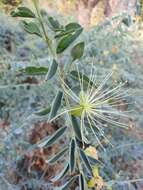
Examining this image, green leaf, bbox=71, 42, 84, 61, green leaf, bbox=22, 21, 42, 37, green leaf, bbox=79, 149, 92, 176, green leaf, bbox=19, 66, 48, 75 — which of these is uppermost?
green leaf, bbox=22, 21, 42, 37

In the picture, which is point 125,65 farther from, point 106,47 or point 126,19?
point 126,19

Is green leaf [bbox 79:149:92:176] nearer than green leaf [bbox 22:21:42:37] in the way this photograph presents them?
No

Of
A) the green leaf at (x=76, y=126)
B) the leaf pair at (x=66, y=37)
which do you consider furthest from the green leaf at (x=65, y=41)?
the green leaf at (x=76, y=126)

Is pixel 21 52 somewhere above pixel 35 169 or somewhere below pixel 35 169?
above

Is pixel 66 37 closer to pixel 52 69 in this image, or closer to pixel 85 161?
pixel 52 69

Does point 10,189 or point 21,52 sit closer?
point 10,189

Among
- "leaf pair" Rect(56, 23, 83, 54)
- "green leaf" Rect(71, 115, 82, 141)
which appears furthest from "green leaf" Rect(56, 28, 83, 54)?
"green leaf" Rect(71, 115, 82, 141)

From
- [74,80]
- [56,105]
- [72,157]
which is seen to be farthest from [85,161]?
[74,80]

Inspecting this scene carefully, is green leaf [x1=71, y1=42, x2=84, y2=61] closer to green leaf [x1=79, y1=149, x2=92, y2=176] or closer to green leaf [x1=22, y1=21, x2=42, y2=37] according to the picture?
green leaf [x1=22, y1=21, x2=42, y2=37]

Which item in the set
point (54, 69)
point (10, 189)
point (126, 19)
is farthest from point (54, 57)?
point (126, 19)

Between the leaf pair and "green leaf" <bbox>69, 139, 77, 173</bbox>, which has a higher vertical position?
the leaf pair

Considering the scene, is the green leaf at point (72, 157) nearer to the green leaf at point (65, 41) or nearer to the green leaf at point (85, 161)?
the green leaf at point (85, 161)
